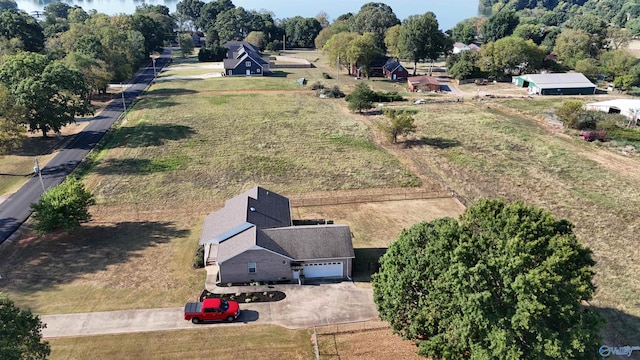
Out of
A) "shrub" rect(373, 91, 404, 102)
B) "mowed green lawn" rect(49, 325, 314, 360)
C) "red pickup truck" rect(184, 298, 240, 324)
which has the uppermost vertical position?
"shrub" rect(373, 91, 404, 102)

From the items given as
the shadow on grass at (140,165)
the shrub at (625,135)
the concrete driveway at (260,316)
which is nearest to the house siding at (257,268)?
the concrete driveway at (260,316)

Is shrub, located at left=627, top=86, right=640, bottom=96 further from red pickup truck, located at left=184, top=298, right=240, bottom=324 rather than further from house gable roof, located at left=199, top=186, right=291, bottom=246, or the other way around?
red pickup truck, located at left=184, top=298, right=240, bottom=324

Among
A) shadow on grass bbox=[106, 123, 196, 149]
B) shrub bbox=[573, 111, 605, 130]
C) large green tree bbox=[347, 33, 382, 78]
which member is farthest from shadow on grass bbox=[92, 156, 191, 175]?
large green tree bbox=[347, 33, 382, 78]

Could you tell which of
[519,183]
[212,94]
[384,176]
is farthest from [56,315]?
[212,94]

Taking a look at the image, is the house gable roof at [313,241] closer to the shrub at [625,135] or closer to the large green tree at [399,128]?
the large green tree at [399,128]

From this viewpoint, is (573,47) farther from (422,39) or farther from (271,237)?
(271,237)

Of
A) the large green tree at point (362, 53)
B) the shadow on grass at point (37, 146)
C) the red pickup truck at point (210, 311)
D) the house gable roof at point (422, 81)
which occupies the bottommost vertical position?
the red pickup truck at point (210, 311)

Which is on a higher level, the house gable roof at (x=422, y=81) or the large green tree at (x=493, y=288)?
the house gable roof at (x=422, y=81)
